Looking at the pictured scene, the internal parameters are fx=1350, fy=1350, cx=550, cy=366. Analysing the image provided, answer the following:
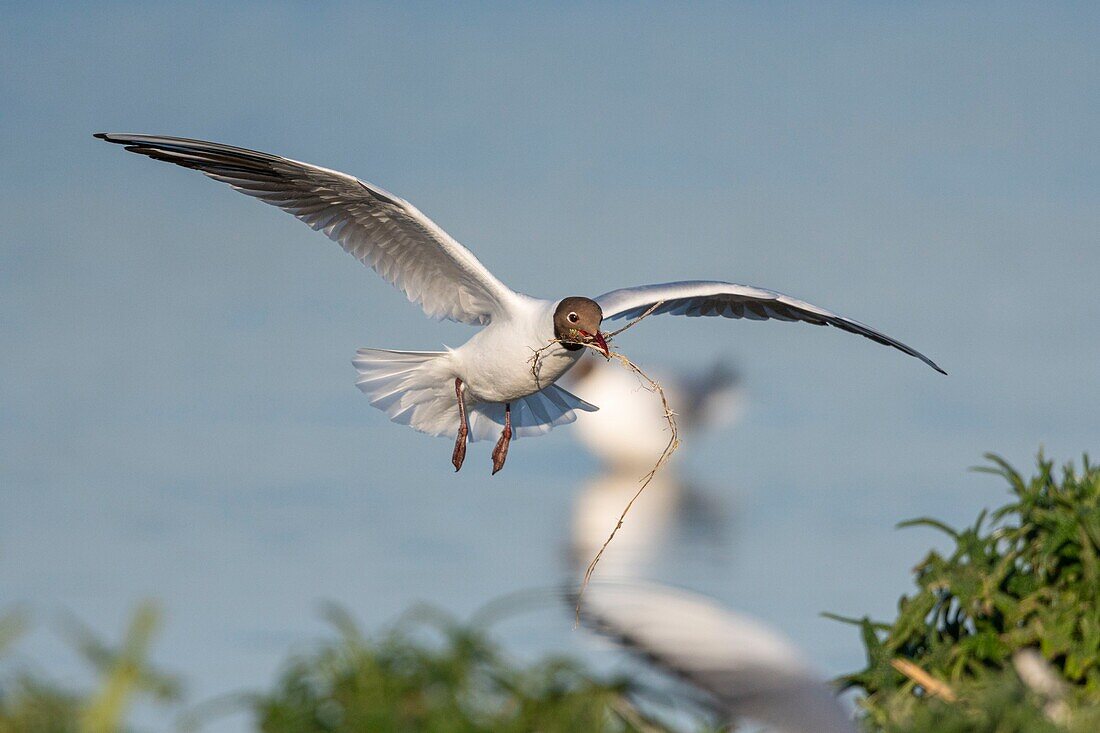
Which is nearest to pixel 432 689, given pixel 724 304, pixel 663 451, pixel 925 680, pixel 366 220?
pixel 925 680

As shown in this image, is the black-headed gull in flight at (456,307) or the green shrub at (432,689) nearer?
the green shrub at (432,689)

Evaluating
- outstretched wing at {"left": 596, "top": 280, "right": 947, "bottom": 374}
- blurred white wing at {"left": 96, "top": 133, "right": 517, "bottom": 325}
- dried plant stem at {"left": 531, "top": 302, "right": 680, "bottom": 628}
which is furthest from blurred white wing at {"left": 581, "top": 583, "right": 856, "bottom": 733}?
blurred white wing at {"left": 96, "top": 133, "right": 517, "bottom": 325}

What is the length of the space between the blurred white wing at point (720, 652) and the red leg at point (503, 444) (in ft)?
21.2

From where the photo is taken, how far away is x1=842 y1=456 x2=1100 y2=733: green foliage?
3.04 metres

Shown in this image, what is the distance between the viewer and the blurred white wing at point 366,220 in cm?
818

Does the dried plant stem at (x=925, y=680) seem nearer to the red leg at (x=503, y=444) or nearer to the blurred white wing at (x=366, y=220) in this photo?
the blurred white wing at (x=366, y=220)

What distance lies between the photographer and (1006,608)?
10.3 feet

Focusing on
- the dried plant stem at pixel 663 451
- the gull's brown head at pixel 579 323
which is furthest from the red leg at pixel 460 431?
the gull's brown head at pixel 579 323

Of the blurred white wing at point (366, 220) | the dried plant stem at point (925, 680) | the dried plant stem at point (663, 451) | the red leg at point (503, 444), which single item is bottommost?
the dried plant stem at point (925, 680)

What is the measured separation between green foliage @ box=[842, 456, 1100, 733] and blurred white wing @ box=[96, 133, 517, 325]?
5313mm

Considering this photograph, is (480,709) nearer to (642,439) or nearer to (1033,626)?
(1033,626)

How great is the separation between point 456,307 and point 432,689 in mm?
6857

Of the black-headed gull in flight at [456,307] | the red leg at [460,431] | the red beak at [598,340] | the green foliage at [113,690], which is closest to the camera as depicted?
the green foliage at [113,690]

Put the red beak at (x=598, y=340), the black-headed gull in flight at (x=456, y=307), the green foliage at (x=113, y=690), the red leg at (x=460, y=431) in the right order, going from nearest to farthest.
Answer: the green foliage at (x=113, y=690) → the red beak at (x=598, y=340) → the black-headed gull in flight at (x=456, y=307) → the red leg at (x=460, y=431)
